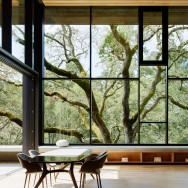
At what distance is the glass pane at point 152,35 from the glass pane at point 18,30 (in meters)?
3.60

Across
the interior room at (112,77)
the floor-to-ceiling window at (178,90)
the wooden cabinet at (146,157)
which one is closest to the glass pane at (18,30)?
the interior room at (112,77)

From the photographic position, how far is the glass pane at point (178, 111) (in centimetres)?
960

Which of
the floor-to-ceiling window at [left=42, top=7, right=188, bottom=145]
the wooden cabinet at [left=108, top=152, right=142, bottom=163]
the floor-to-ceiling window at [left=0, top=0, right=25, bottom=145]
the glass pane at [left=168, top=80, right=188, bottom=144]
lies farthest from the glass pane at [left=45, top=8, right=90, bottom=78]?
the glass pane at [left=168, top=80, right=188, bottom=144]

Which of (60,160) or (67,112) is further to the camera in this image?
(67,112)

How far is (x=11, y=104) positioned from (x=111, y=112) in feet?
10.2

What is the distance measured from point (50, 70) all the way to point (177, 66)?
3.64 metres

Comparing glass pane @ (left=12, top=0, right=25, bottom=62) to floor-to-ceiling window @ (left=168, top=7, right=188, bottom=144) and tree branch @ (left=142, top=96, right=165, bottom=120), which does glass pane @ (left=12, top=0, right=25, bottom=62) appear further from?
floor-to-ceiling window @ (left=168, top=7, right=188, bottom=144)

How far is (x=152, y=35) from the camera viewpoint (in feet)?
32.0

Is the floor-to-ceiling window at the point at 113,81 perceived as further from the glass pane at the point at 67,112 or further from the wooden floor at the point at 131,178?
the wooden floor at the point at 131,178

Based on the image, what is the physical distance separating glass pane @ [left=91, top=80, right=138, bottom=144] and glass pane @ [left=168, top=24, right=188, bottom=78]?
3.84 feet

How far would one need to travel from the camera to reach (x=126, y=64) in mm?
9781

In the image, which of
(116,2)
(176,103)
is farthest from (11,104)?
(176,103)

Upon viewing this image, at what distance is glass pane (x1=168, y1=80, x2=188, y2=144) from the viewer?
9.60 m

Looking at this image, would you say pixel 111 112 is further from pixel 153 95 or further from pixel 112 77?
pixel 153 95
